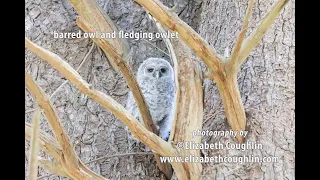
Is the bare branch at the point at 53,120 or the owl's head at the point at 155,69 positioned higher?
the owl's head at the point at 155,69

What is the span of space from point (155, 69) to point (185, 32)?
15cm

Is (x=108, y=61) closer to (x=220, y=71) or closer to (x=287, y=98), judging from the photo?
(x=220, y=71)

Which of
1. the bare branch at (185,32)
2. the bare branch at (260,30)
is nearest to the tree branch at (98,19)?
the bare branch at (185,32)

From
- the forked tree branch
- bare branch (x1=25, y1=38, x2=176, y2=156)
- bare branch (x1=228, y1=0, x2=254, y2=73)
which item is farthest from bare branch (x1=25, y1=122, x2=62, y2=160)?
bare branch (x1=228, y1=0, x2=254, y2=73)

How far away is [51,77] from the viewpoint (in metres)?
1.12

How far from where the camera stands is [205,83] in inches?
42.1

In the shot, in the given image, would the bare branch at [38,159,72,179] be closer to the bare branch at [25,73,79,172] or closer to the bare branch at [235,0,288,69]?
the bare branch at [25,73,79,172]

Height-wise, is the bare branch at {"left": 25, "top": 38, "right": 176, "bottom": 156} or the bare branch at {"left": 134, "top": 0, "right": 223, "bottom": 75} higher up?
the bare branch at {"left": 134, "top": 0, "right": 223, "bottom": 75}

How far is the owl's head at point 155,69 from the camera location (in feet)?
3.63

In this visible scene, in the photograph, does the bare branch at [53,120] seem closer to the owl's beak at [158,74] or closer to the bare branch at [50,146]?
the bare branch at [50,146]

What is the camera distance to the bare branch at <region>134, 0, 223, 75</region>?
3.20ft

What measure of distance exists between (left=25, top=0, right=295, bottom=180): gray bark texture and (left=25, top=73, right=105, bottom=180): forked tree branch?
9cm

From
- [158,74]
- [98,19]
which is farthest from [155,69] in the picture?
[98,19]

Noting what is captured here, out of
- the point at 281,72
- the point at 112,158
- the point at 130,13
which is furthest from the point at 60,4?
the point at 281,72
